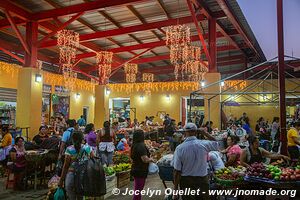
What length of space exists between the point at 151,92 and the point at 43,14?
34.7 ft

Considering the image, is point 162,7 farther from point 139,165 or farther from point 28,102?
point 139,165

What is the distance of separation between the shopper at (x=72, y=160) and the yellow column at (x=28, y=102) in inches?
254

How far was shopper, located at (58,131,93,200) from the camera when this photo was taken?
3.85m

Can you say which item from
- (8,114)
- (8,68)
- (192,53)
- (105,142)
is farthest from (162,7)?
(8,114)

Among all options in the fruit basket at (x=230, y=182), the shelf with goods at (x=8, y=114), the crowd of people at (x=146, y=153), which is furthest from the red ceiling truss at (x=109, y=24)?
the fruit basket at (x=230, y=182)

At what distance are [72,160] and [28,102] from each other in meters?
6.68

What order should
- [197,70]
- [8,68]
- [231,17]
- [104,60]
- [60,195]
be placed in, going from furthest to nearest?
[197,70] < [8,68] < [104,60] < [231,17] < [60,195]

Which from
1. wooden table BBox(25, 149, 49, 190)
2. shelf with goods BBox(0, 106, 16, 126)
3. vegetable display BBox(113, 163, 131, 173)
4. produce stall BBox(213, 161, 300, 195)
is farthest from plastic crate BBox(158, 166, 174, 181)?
shelf with goods BBox(0, 106, 16, 126)

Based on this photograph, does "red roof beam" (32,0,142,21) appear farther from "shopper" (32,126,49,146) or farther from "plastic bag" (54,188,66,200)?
"plastic bag" (54,188,66,200)

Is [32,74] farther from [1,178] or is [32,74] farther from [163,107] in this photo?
[163,107]

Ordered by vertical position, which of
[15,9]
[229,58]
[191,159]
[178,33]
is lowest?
[191,159]

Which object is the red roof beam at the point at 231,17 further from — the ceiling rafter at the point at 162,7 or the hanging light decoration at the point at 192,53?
the ceiling rafter at the point at 162,7

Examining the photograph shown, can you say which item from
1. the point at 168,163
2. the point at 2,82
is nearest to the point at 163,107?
the point at 2,82

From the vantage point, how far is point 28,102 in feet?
31.9
